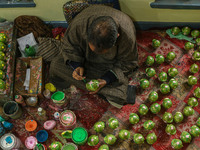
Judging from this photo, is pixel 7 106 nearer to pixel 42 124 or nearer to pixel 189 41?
pixel 42 124

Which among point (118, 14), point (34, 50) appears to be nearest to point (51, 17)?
point (34, 50)

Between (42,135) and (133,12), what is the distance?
199 cm

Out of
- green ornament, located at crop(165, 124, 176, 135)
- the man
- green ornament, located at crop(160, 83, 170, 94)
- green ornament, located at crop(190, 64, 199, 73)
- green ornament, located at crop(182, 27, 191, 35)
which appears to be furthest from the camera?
green ornament, located at crop(182, 27, 191, 35)

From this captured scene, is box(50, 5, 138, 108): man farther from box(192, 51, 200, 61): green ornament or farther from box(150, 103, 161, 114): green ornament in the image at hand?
box(192, 51, 200, 61): green ornament

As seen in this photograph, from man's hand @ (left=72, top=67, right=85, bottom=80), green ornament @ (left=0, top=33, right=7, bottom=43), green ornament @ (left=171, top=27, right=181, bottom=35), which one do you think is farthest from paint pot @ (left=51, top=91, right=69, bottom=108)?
green ornament @ (left=171, top=27, right=181, bottom=35)

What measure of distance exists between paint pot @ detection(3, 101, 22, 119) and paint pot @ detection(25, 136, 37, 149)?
1.04ft

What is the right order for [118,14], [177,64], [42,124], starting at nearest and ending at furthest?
1. [118,14]
2. [42,124]
3. [177,64]

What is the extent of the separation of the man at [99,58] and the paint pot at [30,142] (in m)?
0.73

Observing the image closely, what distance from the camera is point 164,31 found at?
9.27 ft

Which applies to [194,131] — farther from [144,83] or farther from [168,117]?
[144,83]

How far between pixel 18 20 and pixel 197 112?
267 cm

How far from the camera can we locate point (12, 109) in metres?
2.33

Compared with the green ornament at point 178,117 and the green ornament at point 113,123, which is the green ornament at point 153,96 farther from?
the green ornament at point 113,123

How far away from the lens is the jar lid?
2.13 meters
